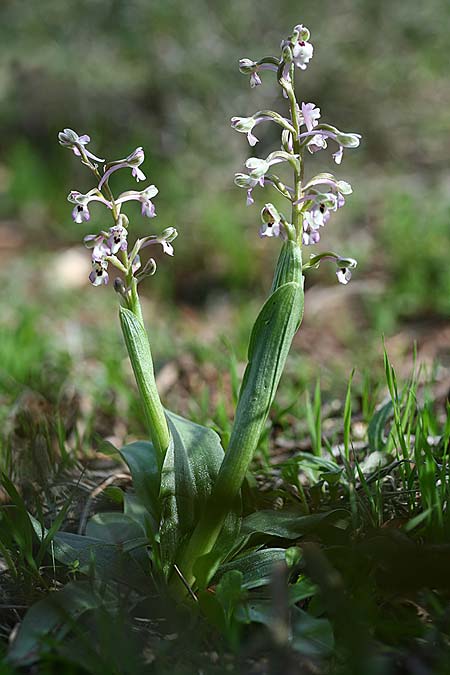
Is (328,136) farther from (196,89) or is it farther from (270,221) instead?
(196,89)

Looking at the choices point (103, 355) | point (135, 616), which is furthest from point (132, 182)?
point (135, 616)

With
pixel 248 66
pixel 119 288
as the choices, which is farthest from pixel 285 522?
pixel 248 66

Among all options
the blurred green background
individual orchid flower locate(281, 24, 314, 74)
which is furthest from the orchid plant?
the blurred green background

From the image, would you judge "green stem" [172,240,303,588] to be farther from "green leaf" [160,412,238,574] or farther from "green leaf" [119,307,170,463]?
"green leaf" [119,307,170,463]

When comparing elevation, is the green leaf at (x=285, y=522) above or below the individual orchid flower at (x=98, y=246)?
below

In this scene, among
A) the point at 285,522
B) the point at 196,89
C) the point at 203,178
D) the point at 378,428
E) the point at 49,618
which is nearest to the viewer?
the point at 49,618

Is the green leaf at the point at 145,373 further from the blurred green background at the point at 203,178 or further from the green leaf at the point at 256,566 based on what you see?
the blurred green background at the point at 203,178

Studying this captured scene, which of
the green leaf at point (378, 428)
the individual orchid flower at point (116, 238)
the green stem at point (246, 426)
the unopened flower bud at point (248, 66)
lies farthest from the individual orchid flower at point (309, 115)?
the green leaf at point (378, 428)

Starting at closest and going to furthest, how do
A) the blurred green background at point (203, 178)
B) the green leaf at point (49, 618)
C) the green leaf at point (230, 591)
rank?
the green leaf at point (49, 618), the green leaf at point (230, 591), the blurred green background at point (203, 178)
